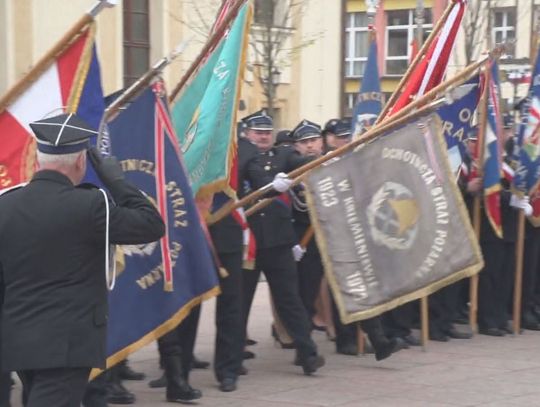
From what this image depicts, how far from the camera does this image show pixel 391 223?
7977 mm

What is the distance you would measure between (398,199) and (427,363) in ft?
4.87

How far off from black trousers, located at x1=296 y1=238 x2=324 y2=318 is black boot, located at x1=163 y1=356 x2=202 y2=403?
2.16 metres

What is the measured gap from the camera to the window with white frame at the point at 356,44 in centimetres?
3734

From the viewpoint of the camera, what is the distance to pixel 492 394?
7.69 m

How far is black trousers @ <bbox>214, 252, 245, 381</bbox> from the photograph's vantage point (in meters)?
7.74

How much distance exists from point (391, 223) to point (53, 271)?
12.5 feet

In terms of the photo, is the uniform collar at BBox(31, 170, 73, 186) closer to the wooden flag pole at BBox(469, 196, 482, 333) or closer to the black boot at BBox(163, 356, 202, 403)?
the black boot at BBox(163, 356, 202, 403)

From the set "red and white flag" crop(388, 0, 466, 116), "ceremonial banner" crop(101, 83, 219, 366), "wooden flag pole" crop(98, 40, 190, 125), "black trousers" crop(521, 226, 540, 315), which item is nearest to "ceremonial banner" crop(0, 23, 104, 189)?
"wooden flag pole" crop(98, 40, 190, 125)

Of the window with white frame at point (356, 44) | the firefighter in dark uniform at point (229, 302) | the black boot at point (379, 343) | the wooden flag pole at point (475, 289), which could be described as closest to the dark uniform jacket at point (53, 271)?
the firefighter in dark uniform at point (229, 302)

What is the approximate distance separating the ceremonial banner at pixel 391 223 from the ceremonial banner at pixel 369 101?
1573 mm

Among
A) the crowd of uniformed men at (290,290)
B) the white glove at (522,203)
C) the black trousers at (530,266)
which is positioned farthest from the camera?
the black trousers at (530,266)

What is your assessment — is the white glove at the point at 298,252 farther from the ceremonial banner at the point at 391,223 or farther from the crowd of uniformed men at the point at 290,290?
the ceremonial banner at the point at 391,223

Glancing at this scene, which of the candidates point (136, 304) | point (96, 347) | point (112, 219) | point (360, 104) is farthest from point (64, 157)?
point (360, 104)

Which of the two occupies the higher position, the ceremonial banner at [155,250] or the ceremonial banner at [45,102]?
the ceremonial banner at [45,102]
